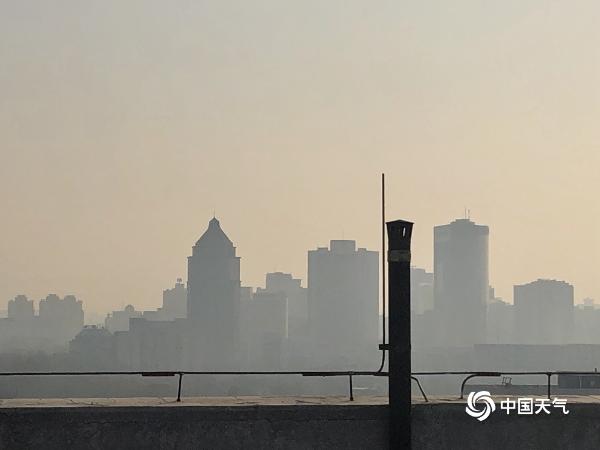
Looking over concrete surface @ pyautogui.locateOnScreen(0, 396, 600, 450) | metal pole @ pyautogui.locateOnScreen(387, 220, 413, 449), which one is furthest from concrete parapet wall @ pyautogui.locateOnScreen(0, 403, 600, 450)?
metal pole @ pyautogui.locateOnScreen(387, 220, 413, 449)

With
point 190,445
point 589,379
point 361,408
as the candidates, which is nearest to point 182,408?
point 190,445

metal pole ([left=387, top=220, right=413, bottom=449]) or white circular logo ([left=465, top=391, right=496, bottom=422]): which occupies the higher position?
metal pole ([left=387, top=220, right=413, bottom=449])

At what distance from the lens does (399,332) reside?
1683cm

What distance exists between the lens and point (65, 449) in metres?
16.0

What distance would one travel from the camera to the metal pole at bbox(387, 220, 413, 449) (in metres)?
16.7

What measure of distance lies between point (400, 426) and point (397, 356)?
102 centimetres

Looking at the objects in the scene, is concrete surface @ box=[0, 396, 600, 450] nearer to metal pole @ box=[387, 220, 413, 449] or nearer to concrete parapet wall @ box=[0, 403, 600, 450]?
concrete parapet wall @ box=[0, 403, 600, 450]

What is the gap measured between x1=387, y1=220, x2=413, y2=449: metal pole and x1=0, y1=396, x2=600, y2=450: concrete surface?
9.9 inches

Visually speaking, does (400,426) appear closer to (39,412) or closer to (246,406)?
(246,406)

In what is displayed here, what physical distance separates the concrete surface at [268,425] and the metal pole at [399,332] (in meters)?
0.25

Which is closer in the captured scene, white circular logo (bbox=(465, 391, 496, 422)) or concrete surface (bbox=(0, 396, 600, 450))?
concrete surface (bbox=(0, 396, 600, 450))

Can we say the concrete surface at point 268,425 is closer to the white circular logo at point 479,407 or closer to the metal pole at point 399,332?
the white circular logo at point 479,407

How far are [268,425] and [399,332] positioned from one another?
233 centimetres

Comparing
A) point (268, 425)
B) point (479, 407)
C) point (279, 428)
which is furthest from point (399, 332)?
point (268, 425)
